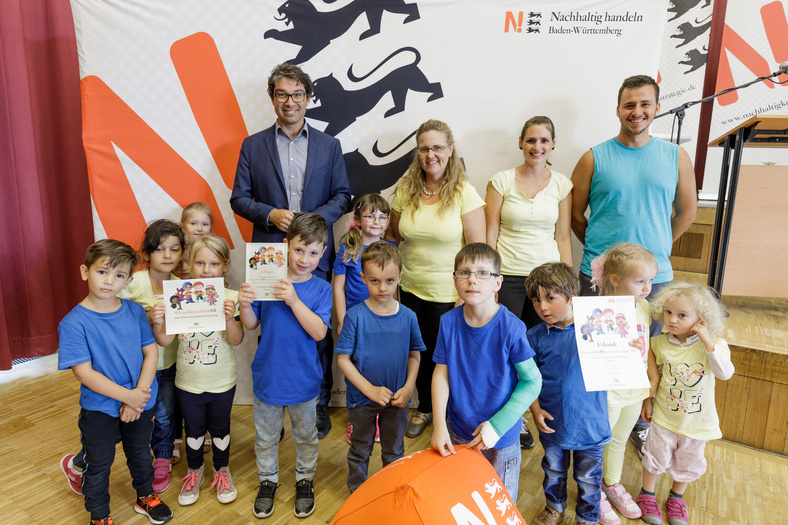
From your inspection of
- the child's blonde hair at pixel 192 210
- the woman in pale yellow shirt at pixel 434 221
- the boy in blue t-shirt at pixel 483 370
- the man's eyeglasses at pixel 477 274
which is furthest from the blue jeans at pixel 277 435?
the child's blonde hair at pixel 192 210

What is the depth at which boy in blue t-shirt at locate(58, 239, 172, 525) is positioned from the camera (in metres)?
1.56

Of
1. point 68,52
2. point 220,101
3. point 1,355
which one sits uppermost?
point 68,52

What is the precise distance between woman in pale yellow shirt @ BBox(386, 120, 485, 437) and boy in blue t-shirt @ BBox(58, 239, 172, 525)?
3.95ft

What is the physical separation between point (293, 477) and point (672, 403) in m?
1.64

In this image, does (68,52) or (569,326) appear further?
(68,52)

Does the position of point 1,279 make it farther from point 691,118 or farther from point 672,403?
point 691,118

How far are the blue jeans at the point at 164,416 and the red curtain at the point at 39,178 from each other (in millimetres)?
1661

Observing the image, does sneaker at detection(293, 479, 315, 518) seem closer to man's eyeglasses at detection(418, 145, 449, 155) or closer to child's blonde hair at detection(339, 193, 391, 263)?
child's blonde hair at detection(339, 193, 391, 263)

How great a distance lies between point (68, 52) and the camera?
2.92 meters

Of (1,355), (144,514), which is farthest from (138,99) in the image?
(144,514)

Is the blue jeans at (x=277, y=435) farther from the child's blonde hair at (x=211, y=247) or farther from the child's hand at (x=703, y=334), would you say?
the child's hand at (x=703, y=334)

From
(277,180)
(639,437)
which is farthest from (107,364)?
(639,437)

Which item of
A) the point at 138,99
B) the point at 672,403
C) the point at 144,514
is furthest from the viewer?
the point at 138,99

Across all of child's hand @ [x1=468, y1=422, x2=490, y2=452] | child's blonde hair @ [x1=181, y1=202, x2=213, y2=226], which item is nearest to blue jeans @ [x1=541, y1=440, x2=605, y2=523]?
child's hand @ [x1=468, y1=422, x2=490, y2=452]
